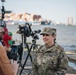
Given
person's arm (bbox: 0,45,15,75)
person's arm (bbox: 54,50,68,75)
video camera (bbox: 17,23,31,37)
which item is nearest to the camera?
person's arm (bbox: 0,45,15,75)

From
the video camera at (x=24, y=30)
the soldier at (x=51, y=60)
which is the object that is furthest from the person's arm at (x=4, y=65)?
the video camera at (x=24, y=30)

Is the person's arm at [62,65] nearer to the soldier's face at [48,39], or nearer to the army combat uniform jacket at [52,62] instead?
the army combat uniform jacket at [52,62]

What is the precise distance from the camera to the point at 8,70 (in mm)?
2322

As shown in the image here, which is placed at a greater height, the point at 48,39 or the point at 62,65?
the point at 48,39

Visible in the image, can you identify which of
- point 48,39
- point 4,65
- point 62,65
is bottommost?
point 62,65

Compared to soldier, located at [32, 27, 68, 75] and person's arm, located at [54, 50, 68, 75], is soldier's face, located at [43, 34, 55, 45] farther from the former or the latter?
person's arm, located at [54, 50, 68, 75]

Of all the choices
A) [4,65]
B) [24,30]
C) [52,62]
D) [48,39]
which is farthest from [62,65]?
[24,30]

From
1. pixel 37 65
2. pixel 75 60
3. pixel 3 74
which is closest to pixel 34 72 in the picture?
pixel 37 65

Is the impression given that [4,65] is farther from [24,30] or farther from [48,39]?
[24,30]

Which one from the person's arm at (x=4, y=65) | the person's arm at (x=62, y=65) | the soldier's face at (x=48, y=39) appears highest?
the person's arm at (x=4, y=65)

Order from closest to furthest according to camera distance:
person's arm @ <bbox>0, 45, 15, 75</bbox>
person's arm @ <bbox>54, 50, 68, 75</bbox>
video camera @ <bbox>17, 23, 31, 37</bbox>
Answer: person's arm @ <bbox>0, 45, 15, 75</bbox>
person's arm @ <bbox>54, 50, 68, 75</bbox>
video camera @ <bbox>17, 23, 31, 37</bbox>

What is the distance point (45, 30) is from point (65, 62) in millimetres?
551

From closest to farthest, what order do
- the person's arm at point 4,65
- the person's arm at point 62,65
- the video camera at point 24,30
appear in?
the person's arm at point 4,65 → the person's arm at point 62,65 → the video camera at point 24,30

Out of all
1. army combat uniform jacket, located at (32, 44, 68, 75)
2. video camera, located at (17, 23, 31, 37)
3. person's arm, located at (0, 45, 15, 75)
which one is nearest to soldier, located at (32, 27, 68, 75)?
army combat uniform jacket, located at (32, 44, 68, 75)
